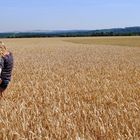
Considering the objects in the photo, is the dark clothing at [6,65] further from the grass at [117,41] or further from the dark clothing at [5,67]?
the grass at [117,41]

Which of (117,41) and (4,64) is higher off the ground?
(4,64)

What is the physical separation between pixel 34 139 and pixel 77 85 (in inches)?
204

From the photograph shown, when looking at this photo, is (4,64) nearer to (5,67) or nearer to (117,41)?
(5,67)

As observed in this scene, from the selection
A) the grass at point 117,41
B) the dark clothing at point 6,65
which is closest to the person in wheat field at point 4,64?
the dark clothing at point 6,65

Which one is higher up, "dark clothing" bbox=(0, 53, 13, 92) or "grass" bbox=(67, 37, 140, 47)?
"dark clothing" bbox=(0, 53, 13, 92)

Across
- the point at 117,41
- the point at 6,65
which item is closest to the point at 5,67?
the point at 6,65

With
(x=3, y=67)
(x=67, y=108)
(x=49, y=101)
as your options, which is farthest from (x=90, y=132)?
(x=49, y=101)

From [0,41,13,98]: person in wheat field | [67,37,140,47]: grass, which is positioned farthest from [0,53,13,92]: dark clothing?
[67,37,140,47]: grass

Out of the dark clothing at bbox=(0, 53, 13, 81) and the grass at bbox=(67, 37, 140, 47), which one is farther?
the grass at bbox=(67, 37, 140, 47)

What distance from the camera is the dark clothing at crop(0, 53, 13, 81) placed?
6334mm

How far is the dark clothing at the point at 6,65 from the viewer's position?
20.8 ft

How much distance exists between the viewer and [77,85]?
31.9 feet

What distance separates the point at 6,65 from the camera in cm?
642

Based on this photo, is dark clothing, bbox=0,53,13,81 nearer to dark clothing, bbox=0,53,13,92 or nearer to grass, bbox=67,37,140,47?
dark clothing, bbox=0,53,13,92
